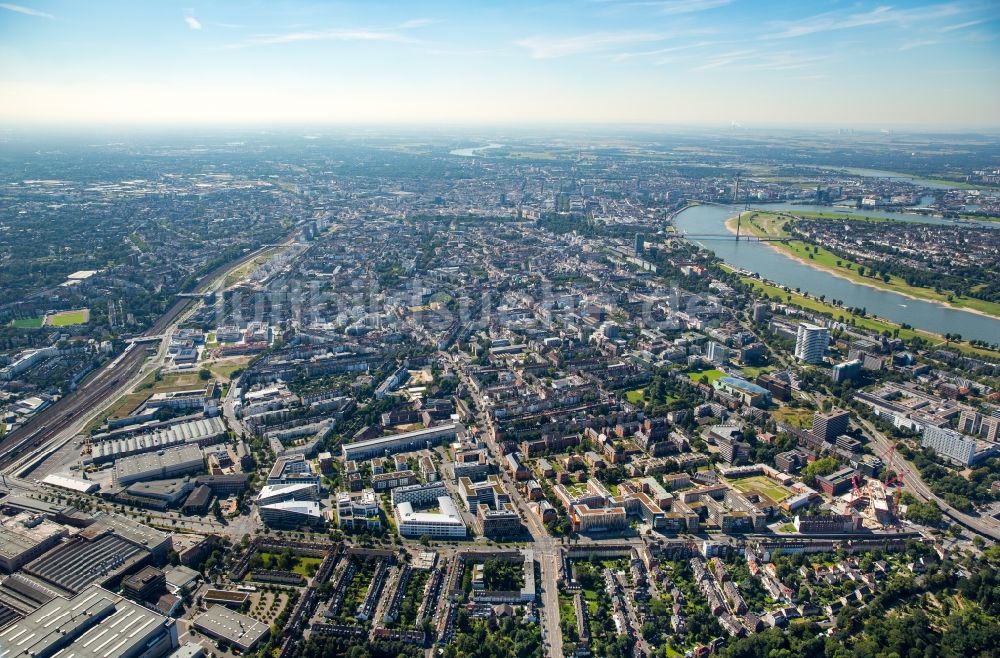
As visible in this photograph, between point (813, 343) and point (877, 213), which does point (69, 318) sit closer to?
point (813, 343)

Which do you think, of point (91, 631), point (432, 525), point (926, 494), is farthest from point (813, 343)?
point (91, 631)

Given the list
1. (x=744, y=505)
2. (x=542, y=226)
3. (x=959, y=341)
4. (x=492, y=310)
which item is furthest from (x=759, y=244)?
(x=744, y=505)

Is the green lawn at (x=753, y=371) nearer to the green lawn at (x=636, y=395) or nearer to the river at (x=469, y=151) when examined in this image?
the green lawn at (x=636, y=395)

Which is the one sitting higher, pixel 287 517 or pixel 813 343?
pixel 813 343

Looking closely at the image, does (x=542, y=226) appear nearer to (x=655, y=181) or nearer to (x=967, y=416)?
(x=655, y=181)

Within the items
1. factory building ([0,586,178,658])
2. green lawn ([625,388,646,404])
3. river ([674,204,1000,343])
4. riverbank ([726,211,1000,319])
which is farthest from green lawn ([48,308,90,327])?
riverbank ([726,211,1000,319])

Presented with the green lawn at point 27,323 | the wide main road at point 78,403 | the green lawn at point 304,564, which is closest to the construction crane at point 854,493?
the green lawn at point 304,564
